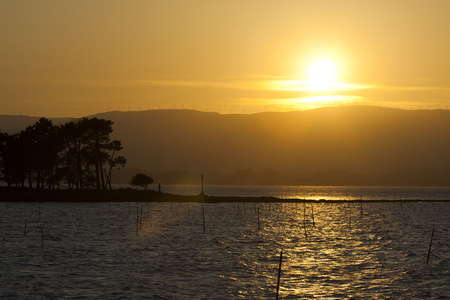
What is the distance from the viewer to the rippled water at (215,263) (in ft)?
130

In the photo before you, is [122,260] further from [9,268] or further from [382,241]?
[382,241]

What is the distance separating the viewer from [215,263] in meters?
51.1

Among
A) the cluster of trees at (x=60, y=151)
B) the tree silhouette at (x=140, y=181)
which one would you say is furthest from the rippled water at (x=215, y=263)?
the tree silhouette at (x=140, y=181)

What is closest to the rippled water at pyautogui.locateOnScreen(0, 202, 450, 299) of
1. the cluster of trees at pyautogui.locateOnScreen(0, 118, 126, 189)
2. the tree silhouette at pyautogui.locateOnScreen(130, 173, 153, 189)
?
the cluster of trees at pyautogui.locateOnScreen(0, 118, 126, 189)

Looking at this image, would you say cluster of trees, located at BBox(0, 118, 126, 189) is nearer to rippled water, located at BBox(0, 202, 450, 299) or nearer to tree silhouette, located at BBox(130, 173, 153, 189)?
tree silhouette, located at BBox(130, 173, 153, 189)

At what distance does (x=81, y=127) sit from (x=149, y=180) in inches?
1413

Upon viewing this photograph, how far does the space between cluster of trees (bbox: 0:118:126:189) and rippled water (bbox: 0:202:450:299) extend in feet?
203

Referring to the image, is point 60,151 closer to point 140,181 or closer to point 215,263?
point 140,181

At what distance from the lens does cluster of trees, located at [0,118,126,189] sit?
486ft

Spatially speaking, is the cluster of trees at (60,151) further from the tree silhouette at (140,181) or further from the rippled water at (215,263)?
the rippled water at (215,263)

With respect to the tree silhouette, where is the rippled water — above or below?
below

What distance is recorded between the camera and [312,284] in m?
42.1

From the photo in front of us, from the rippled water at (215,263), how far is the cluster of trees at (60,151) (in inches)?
2435

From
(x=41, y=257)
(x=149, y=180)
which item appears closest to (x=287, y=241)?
(x=41, y=257)
